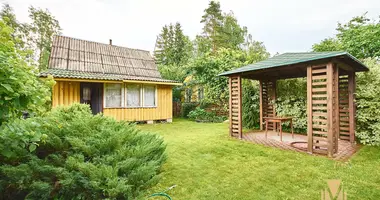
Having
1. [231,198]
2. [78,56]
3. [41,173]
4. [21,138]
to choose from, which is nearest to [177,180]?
[231,198]

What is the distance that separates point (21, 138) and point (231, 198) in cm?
236

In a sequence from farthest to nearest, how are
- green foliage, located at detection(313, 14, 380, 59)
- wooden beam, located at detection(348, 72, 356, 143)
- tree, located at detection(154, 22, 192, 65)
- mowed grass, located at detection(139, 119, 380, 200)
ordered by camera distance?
tree, located at detection(154, 22, 192, 65)
green foliage, located at detection(313, 14, 380, 59)
wooden beam, located at detection(348, 72, 356, 143)
mowed grass, located at detection(139, 119, 380, 200)

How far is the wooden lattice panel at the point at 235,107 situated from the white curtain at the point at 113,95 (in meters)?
5.73

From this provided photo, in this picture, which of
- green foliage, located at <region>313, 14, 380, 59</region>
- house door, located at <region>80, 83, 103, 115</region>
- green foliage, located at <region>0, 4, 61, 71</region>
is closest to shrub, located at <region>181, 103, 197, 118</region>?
house door, located at <region>80, 83, 103, 115</region>

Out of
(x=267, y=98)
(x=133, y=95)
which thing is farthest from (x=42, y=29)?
(x=267, y=98)

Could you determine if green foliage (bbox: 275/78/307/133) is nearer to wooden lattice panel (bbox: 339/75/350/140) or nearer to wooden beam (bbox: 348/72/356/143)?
wooden lattice panel (bbox: 339/75/350/140)

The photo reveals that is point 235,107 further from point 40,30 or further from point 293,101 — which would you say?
point 40,30

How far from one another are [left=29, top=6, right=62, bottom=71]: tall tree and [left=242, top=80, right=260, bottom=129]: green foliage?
64.5ft

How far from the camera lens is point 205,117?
10867 millimetres

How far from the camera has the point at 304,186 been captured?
2656 mm

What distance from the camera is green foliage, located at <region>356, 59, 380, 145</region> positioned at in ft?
15.3

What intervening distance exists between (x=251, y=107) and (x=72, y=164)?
694 centimetres

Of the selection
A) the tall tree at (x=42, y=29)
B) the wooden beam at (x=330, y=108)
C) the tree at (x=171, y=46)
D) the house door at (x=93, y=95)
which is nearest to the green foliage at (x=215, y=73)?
the house door at (x=93, y=95)

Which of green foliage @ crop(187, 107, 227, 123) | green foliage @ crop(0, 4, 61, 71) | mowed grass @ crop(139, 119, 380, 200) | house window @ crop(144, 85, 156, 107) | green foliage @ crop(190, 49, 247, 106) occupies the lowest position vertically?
mowed grass @ crop(139, 119, 380, 200)
